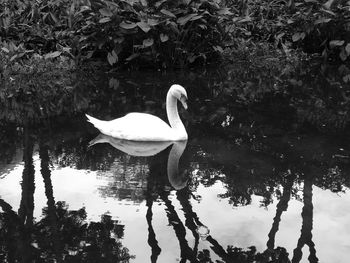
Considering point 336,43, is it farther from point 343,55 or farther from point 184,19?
point 184,19

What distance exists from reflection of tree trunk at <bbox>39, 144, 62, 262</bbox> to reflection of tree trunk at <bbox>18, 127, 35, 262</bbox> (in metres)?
0.12

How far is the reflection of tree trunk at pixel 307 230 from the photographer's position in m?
4.83

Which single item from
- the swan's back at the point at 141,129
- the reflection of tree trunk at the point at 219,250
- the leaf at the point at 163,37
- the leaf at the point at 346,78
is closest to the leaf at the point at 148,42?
the leaf at the point at 163,37

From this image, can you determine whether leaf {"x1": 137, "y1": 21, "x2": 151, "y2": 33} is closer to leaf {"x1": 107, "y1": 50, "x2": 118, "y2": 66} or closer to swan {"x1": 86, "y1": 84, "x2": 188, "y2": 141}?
leaf {"x1": 107, "y1": 50, "x2": 118, "y2": 66}

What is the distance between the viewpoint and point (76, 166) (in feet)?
21.6

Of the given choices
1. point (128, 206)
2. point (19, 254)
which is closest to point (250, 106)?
point (128, 206)

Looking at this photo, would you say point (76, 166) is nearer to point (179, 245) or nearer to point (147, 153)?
point (147, 153)

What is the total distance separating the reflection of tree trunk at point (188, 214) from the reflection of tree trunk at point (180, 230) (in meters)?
0.06

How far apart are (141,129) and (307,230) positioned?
8.41ft

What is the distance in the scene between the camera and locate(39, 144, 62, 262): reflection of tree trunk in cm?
493

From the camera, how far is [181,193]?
5898 millimetres

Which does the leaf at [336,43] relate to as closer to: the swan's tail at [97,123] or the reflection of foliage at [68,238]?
the swan's tail at [97,123]

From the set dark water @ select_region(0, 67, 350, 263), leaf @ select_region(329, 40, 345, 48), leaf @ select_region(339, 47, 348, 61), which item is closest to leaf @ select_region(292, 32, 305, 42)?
leaf @ select_region(329, 40, 345, 48)

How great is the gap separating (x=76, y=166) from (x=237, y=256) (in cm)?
248
